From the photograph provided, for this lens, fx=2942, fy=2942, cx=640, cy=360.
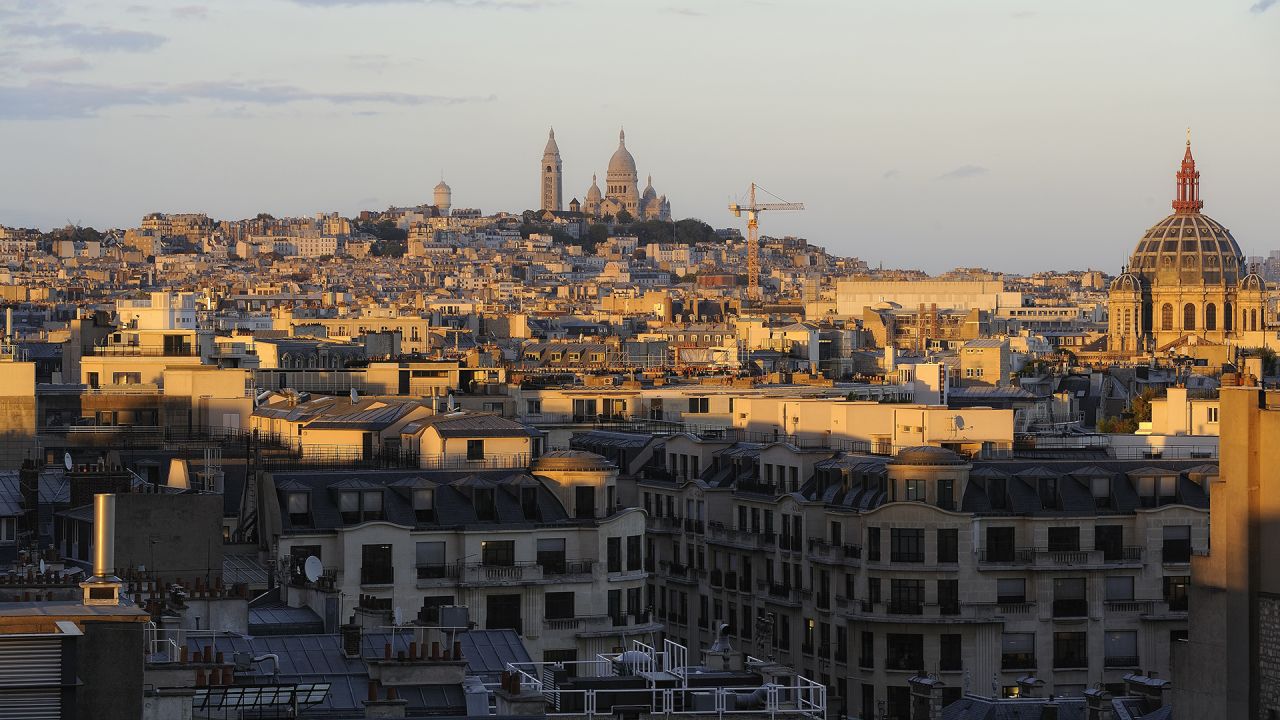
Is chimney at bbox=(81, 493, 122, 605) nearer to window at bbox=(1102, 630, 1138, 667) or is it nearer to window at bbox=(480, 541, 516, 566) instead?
window at bbox=(480, 541, 516, 566)

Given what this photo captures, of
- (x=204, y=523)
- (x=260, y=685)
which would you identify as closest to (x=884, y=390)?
(x=204, y=523)

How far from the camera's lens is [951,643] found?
40844mm

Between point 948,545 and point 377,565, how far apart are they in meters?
8.60

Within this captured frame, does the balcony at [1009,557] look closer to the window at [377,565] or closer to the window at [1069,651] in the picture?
the window at [1069,651]

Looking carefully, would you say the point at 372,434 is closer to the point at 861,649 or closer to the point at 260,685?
the point at 861,649

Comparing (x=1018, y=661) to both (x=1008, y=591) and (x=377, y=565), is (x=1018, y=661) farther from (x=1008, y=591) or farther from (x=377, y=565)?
(x=377, y=565)

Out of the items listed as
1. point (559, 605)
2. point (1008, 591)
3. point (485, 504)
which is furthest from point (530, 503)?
point (1008, 591)

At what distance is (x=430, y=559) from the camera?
37.7m

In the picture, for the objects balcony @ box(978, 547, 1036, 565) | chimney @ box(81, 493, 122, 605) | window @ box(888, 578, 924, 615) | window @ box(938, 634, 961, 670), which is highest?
chimney @ box(81, 493, 122, 605)

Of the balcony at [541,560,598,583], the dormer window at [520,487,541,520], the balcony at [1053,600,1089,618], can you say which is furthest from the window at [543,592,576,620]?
the balcony at [1053,600,1089,618]

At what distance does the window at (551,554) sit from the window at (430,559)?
1.25 m

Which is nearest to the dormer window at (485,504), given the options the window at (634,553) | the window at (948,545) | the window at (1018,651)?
the window at (634,553)

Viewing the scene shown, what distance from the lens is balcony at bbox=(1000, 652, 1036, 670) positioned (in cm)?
4084

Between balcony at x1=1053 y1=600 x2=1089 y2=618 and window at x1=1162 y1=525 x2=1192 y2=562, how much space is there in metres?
1.41
